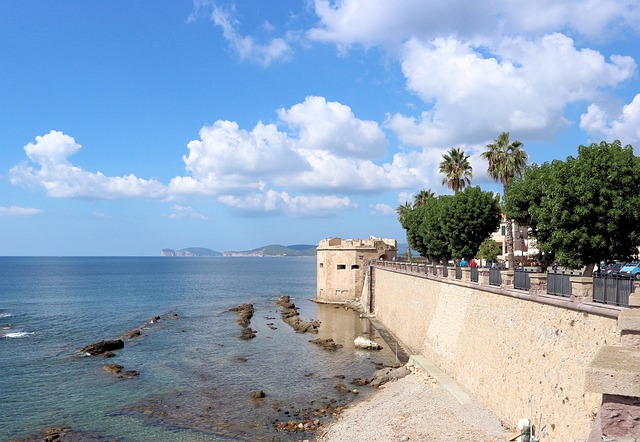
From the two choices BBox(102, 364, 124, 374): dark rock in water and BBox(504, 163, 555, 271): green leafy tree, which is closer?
BBox(504, 163, 555, 271): green leafy tree

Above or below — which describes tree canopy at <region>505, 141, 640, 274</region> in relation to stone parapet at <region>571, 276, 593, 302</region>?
above

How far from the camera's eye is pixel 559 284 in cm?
1522

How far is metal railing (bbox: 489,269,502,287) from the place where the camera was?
20828 mm

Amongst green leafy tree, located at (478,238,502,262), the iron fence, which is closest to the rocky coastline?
the iron fence

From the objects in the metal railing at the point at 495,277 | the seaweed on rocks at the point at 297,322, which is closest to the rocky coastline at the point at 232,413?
the metal railing at the point at 495,277

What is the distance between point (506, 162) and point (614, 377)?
1296 inches

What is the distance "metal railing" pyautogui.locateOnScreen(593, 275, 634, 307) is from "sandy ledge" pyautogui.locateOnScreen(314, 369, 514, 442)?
5.99 m

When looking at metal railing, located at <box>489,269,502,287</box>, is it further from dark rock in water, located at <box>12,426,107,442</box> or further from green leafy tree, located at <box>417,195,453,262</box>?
green leafy tree, located at <box>417,195,453,262</box>

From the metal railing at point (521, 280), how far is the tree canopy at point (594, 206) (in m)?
3.57

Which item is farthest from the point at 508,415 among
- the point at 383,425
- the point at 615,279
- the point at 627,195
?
the point at 627,195

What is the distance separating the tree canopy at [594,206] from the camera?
19.6 m

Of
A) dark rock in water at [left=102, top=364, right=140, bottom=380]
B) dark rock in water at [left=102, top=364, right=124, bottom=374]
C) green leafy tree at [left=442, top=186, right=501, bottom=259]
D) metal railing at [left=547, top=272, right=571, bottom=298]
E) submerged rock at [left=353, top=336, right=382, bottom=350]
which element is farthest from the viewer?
green leafy tree at [left=442, top=186, right=501, bottom=259]

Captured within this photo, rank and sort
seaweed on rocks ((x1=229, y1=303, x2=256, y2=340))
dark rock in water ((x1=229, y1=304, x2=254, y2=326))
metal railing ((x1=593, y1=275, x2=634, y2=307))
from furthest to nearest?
dark rock in water ((x1=229, y1=304, x2=254, y2=326))
seaweed on rocks ((x1=229, y1=303, x2=256, y2=340))
metal railing ((x1=593, y1=275, x2=634, y2=307))

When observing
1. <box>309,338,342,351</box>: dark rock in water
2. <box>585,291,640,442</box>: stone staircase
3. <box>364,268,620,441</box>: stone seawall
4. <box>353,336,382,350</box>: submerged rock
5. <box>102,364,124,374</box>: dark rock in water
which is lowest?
<box>102,364,124,374</box>: dark rock in water
